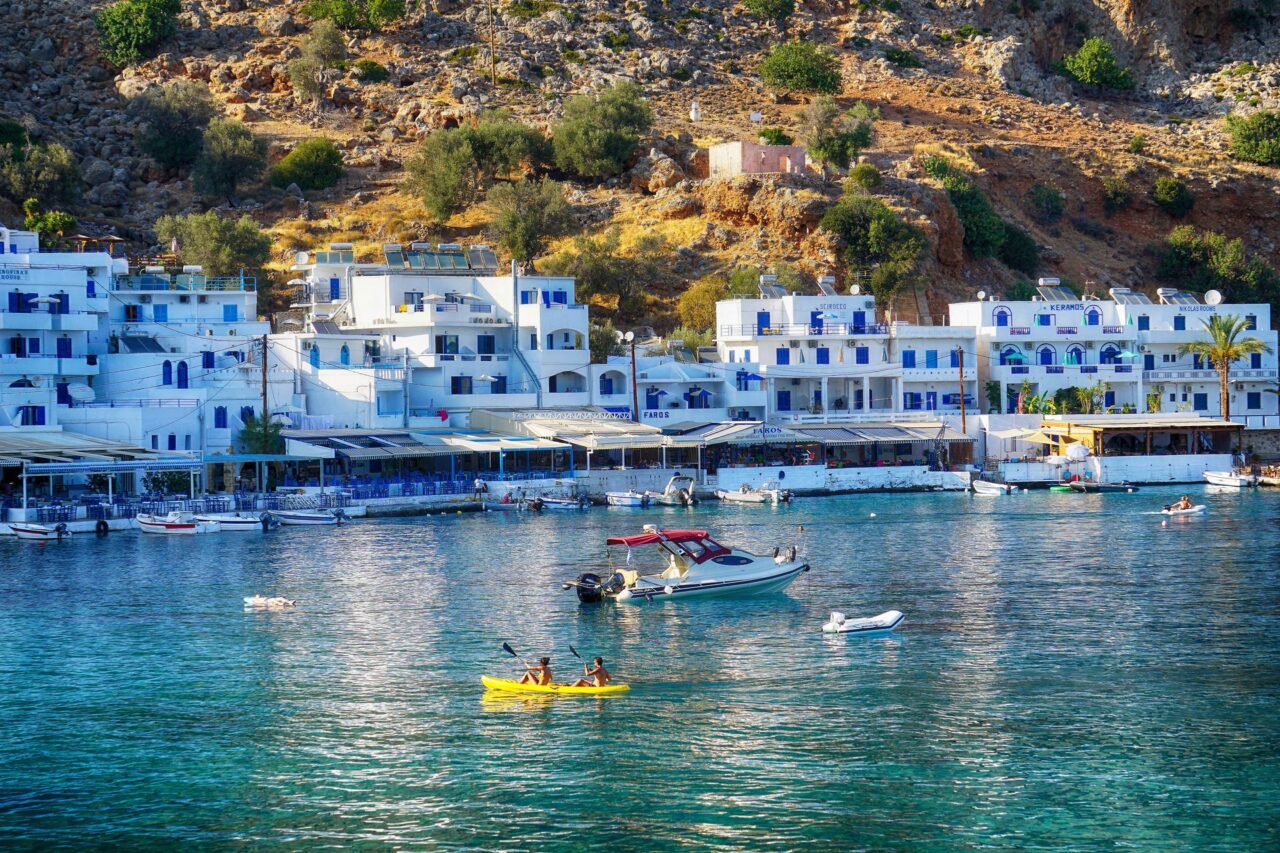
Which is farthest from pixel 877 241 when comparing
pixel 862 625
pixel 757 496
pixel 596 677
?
pixel 596 677

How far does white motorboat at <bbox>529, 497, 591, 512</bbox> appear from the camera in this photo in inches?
3398

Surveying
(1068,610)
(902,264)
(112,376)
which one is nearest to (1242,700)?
(1068,610)

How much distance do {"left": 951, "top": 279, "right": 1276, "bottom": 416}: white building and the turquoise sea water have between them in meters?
45.7

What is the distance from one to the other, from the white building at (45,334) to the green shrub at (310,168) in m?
44.9

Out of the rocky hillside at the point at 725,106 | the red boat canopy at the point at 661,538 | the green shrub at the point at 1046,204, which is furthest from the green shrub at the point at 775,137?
the red boat canopy at the point at 661,538

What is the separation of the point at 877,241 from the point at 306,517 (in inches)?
2218

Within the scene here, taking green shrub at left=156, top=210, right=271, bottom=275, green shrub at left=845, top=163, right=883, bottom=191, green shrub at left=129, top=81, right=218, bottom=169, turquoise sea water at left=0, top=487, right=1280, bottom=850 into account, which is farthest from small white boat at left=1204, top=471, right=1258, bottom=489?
green shrub at left=129, top=81, right=218, bottom=169

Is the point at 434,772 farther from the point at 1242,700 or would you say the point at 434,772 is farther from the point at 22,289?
the point at 22,289

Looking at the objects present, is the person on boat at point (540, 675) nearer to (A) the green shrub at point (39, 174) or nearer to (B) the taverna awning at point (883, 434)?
(B) the taverna awning at point (883, 434)

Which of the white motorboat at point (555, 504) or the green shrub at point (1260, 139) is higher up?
the green shrub at point (1260, 139)

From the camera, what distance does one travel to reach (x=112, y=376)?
8994 centimetres

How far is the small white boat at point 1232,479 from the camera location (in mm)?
96500

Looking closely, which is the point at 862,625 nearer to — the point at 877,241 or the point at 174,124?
the point at 877,241

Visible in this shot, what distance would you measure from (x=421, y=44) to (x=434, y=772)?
435 ft
